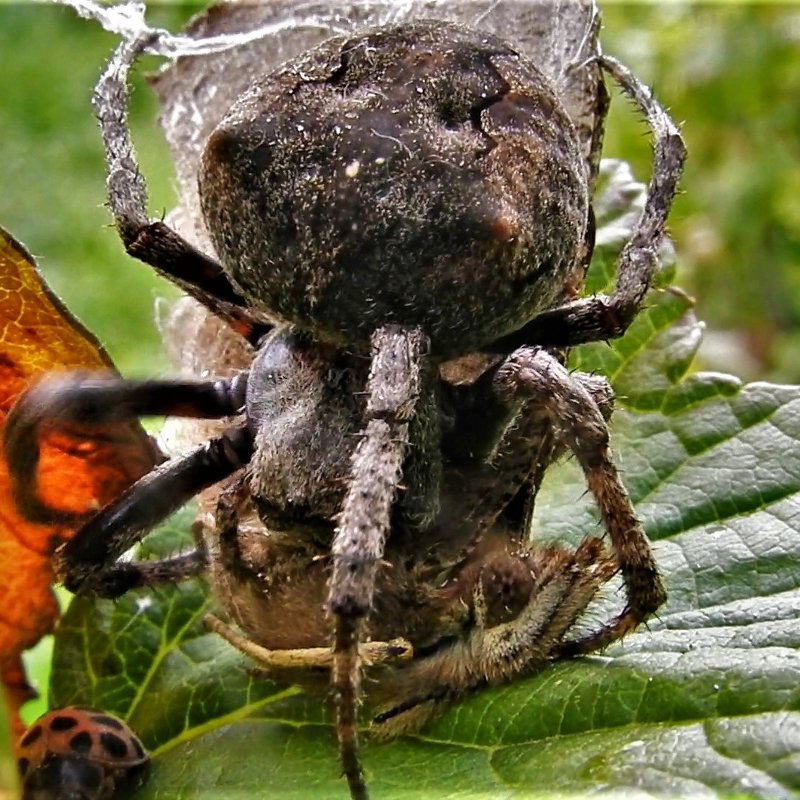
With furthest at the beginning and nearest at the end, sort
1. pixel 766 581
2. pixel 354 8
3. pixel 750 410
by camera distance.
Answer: pixel 354 8 < pixel 750 410 < pixel 766 581

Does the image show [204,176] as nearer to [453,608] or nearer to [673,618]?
[453,608]

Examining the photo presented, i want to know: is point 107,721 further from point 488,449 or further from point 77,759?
point 488,449

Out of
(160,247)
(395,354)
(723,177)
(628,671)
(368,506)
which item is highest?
(723,177)

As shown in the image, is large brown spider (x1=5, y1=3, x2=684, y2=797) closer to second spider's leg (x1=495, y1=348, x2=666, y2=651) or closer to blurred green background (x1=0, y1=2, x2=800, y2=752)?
second spider's leg (x1=495, y1=348, x2=666, y2=651)

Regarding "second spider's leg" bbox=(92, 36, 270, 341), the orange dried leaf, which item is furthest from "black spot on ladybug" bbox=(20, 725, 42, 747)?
"second spider's leg" bbox=(92, 36, 270, 341)

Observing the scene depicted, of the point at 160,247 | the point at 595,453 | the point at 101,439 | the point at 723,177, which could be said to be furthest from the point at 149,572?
the point at 723,177

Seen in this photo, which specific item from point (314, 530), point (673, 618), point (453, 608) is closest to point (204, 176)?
point (314, 530)
